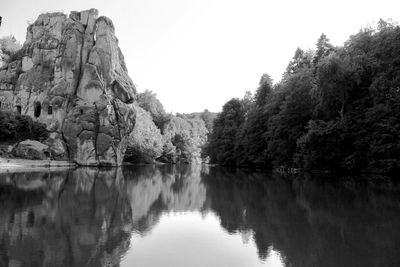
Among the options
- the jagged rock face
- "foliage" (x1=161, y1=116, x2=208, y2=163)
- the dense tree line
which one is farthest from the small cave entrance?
"foliage" (x1=161, y1=116, x2=208, y2=163)

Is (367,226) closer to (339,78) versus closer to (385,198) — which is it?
(385,198)

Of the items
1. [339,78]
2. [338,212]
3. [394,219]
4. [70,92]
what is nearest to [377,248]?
[394,219]

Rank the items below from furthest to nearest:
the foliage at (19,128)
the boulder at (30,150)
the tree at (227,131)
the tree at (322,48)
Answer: the tree at (227,131) < the tree at (322,48) < the foliage at (19,128) < the boulder at (30,150)

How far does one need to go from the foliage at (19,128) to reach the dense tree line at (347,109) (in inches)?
1240

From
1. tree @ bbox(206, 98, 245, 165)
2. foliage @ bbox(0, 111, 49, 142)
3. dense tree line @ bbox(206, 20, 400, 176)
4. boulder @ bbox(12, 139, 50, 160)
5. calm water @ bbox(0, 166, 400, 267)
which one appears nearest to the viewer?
calm water @ bbox(0, 166, 400, 267)

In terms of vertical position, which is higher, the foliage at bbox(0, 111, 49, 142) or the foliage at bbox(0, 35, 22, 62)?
the foliage at bbox(0, 35, 22, 62)

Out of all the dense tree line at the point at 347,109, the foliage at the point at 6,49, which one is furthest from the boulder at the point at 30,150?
the foliage at the point at 6,49

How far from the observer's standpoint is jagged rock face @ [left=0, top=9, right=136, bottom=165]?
170 ft

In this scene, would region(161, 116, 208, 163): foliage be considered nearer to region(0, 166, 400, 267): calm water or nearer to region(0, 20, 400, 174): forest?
region(0, 20, 400, 174): forest

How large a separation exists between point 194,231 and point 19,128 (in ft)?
139

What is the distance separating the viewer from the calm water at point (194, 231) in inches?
328

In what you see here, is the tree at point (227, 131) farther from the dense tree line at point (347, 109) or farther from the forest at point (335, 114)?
the dense tree line at point (347, 109)

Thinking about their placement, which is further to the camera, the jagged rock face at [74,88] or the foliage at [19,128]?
the jagged rock face at [74,88]

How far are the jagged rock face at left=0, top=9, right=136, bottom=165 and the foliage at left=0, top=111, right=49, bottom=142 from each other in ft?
6.14
